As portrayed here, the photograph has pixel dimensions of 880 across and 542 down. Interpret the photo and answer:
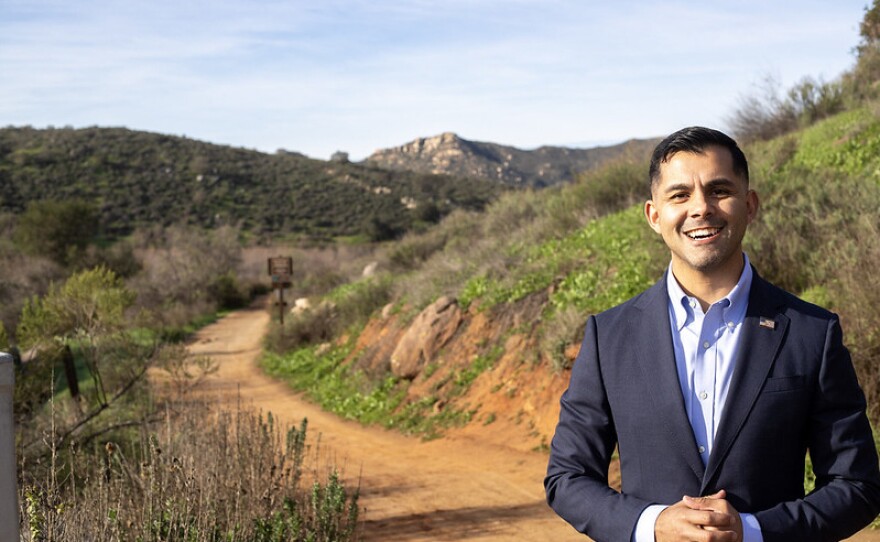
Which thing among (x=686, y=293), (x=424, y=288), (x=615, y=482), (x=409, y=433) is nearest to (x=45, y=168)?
(x=424, y=288)

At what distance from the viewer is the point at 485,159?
86125mm

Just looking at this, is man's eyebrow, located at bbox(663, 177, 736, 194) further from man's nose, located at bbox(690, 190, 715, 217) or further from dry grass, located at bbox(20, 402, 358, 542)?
dry grass, located at bbox(20, 402, 358, 542)

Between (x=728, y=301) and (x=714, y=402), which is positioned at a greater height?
(x=728, y=301)

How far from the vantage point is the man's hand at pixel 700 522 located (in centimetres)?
194

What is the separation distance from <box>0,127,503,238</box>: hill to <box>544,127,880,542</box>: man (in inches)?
1761

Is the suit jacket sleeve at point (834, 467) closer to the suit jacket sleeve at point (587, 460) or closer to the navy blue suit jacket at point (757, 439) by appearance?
the navy blue suit jacket at point (757, 439)

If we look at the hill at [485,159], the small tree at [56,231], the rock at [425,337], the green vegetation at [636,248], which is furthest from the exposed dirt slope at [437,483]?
the hill at [485,159]

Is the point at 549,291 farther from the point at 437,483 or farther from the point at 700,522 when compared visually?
the point at 700,522

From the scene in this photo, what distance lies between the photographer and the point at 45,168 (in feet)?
168

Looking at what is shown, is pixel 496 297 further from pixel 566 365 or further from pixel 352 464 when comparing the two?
pixel 352 464

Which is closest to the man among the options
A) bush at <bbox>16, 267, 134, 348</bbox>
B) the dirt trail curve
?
the dirt trail curve

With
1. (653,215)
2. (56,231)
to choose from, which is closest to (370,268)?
(56,231)

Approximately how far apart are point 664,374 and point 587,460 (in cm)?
30

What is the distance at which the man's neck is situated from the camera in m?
2.24
